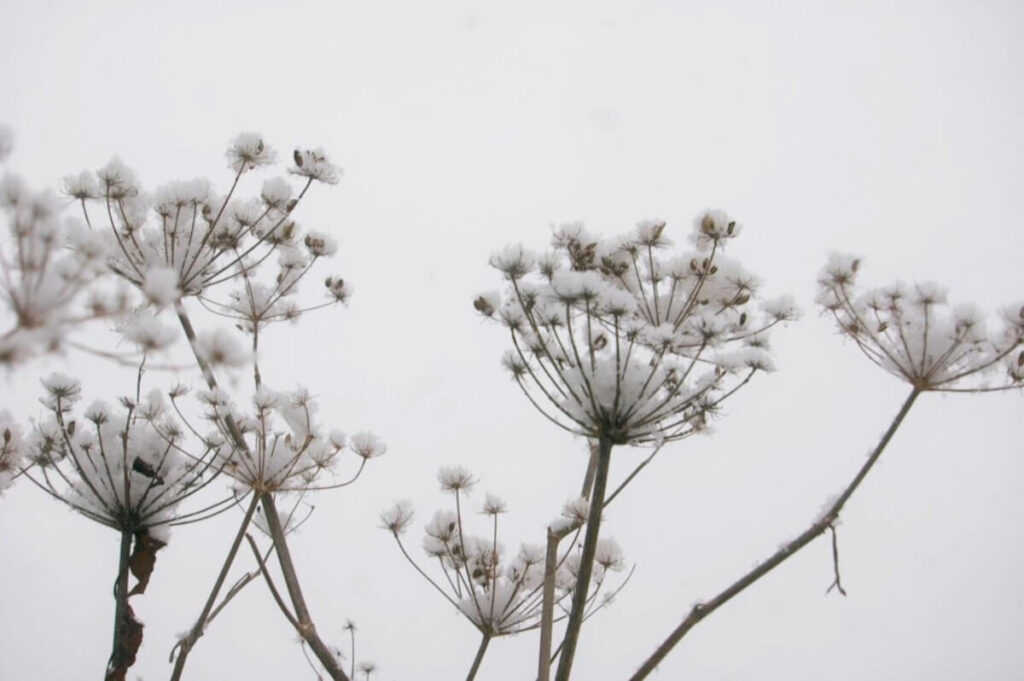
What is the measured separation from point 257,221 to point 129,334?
2.30 metres

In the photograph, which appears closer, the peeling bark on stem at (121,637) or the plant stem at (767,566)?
the plant stem at (767,566)

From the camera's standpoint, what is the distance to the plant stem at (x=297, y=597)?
12.5ft

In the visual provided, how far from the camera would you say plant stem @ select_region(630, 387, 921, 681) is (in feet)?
11.3

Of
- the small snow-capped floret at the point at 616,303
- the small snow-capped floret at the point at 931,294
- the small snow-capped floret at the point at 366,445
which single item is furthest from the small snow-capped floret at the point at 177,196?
the small snow-capped floret at the point at 931,294

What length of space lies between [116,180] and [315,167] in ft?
2.73

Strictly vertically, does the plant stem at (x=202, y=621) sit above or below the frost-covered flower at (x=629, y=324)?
below

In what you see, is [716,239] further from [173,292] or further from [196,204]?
[173,292]

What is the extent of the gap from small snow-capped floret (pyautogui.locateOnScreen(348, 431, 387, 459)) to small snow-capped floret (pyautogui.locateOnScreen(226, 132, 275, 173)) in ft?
4.19

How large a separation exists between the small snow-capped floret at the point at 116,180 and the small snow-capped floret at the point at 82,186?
3 centimetres

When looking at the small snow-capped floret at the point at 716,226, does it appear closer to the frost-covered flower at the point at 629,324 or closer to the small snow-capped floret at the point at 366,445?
the frost-covered flower at the point at 629,324

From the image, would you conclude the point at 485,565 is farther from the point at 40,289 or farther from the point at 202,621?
the point at 40,289

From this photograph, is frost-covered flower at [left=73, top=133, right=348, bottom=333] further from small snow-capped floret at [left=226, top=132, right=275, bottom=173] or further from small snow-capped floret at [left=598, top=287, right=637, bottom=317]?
small snow-capped floret at [left=598, top=287, right=637, bottom=317]

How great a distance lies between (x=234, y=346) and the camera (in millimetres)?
2088

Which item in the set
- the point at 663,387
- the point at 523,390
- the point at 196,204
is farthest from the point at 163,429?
the point at 663,387
